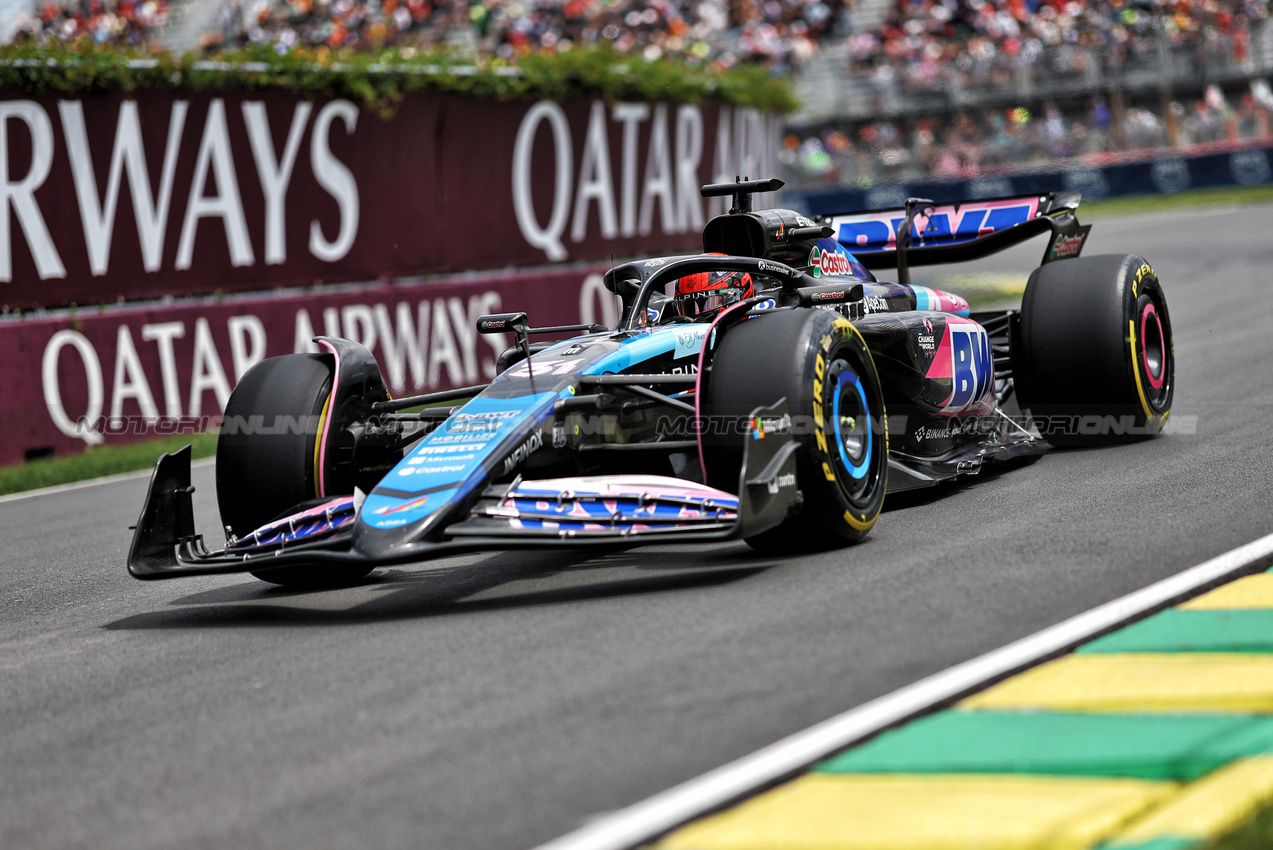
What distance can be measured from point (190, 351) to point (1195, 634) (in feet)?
31.6

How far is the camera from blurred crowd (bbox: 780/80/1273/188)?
96.2 ft

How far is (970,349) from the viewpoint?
24.2ft

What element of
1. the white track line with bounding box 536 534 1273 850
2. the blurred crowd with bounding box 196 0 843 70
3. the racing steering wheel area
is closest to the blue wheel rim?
the racing steering wheel area

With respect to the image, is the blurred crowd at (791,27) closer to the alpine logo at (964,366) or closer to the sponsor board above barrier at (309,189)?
the sponsor board above barrier at (309,189)

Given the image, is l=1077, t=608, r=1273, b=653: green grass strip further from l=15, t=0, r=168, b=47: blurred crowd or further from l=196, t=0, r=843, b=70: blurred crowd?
l=15, t=0, r=168, b=47: blurred crowd

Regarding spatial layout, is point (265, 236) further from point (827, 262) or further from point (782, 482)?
point (782, 482)

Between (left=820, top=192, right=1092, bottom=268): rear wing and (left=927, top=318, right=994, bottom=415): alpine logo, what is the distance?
3.35ft

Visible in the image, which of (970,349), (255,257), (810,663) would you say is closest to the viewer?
(810,663)

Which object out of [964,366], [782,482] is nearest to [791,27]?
[964,366]

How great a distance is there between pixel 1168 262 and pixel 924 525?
1466 centimetres

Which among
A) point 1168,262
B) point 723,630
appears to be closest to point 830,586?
point 723,630

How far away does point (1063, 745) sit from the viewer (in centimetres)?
332

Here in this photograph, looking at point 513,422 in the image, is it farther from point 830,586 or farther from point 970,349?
point 970,349

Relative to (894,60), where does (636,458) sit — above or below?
below
